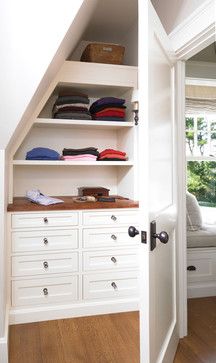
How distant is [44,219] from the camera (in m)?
2.36

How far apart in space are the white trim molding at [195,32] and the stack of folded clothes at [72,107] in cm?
92

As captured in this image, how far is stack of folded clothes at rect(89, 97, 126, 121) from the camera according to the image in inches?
106

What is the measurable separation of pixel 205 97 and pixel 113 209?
1817 mm

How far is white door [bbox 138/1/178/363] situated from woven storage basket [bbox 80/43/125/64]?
0.80 meters

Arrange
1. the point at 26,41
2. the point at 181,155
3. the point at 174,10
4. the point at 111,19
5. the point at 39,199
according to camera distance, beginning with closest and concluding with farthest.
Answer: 1. the point at 26,41
2. the point at 174,10
3. the point at 181,155
4. the point at 39,199
5. the point at 111,19

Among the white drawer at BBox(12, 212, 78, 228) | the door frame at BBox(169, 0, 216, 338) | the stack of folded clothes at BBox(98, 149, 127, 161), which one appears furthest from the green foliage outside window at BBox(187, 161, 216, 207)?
the white drawer at BBox(12, 212, 78, 228)

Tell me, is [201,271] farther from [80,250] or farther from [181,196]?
[80,250]

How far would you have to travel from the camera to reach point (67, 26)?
1435 mm

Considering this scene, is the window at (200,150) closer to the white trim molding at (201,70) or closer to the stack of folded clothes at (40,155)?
the white trim molding at (201,70)

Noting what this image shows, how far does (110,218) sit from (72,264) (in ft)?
1.49

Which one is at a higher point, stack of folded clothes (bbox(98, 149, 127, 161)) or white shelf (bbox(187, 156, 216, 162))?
white shelf (bbox(187, 156, 216, 162))

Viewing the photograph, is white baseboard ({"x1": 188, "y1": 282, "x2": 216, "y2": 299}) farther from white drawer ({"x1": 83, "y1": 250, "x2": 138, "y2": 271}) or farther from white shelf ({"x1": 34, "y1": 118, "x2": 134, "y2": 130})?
white shelf ({"x1": 34, "y1": 118, "x2": 134, "y2": 130})

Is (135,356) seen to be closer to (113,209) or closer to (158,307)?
(158,307)

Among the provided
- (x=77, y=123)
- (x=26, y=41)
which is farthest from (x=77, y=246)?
(x=26, y=41)
